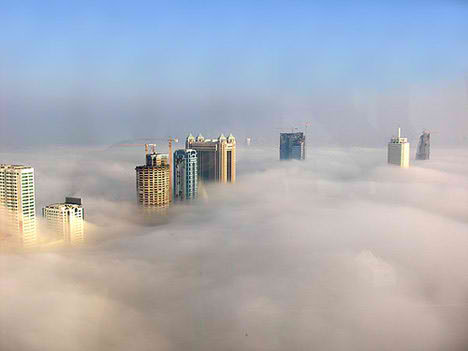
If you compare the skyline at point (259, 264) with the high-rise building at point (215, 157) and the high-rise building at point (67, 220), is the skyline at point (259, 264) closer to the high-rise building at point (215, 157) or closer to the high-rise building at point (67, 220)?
the high-rise building at point (67, 220)

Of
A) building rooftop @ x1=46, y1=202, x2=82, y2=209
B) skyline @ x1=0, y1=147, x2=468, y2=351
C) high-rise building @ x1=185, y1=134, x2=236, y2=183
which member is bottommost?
skyline @ x1=0, y1=147, x2=468, y2=351

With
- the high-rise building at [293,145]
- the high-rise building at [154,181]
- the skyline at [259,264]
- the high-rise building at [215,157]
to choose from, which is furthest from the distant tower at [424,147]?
the high-rise building at [154,181]

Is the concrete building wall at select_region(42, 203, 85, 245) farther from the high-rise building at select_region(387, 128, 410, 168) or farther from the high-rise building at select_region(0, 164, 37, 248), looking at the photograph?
the high-rise building at select_region(387, 128, 410, 168)

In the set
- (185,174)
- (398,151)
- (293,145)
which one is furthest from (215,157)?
(398,151)

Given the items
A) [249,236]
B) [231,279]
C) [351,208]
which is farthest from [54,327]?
[351,208]

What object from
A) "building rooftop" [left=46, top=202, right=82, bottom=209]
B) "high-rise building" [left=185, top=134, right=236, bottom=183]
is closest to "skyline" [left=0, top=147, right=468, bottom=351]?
"building rooftop" [left=46, top=202, right=82, bottom=209]
